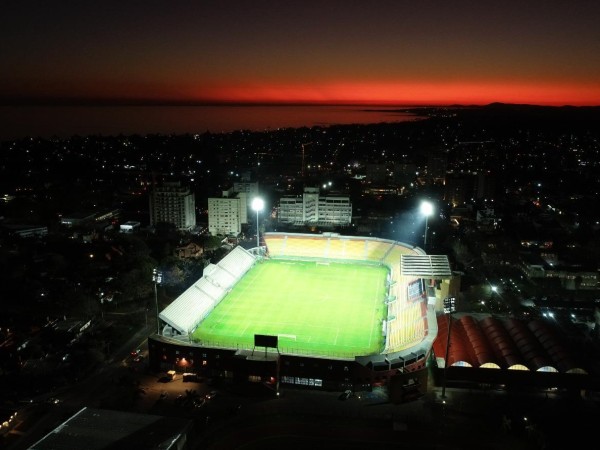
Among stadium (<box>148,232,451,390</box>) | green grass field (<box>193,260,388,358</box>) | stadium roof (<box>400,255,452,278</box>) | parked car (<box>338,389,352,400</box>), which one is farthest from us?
stadium roof (<box>400,255,452,278</box>)

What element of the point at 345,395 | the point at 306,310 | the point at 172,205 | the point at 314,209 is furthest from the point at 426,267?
the point at 172,205

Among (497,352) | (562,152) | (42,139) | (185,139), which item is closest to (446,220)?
(497,352)

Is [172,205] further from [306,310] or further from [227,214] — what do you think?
[306,310]

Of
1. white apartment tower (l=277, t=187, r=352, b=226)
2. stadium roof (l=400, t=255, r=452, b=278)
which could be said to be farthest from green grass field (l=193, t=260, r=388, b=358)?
white apartment tower (l=277, t=187, r=352, b=226)

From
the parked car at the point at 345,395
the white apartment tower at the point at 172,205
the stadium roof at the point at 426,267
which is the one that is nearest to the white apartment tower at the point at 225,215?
the white apartment tower at the point at 172,205

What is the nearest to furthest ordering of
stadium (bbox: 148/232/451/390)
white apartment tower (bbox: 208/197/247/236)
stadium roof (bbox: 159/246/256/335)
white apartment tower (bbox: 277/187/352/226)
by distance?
stadium (bbox: 148/232/451/390)
stadium roof (bbox: 159/246/256/335)
white apartment tower (bbox: 208/197/247/236)
white apartment tower (bbox: 277/187/352/226)

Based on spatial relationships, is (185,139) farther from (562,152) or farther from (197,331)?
(197,331)

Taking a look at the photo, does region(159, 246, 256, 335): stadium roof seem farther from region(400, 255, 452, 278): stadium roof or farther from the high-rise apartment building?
the high-rise apartment building

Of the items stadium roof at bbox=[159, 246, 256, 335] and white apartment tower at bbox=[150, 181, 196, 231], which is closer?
stadium roof at bbox=[159, 246, 256, 335]
